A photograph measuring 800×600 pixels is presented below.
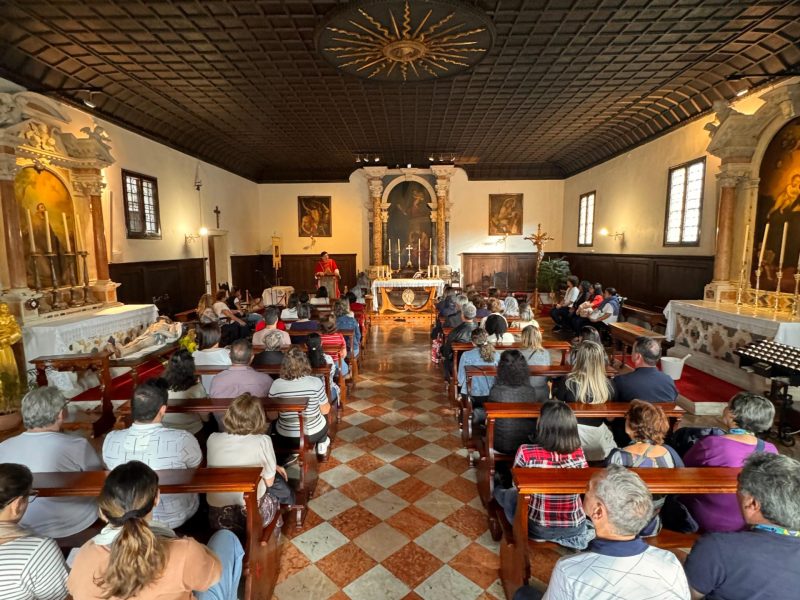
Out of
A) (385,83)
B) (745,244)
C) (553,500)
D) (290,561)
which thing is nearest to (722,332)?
A: (745,244)

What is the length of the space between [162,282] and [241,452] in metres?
8.59

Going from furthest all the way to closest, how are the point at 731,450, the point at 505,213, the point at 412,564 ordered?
the point at 505,213, the point at 412,564, the point at 731,450

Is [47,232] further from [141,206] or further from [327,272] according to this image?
[327,272]

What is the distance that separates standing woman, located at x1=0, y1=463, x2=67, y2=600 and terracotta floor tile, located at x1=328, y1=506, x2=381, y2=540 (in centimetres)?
191

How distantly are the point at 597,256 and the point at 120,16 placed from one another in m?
12.4

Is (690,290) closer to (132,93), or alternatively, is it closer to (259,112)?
(259,112)

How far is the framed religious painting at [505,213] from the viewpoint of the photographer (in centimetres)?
1608

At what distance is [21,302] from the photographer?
596 centimetres

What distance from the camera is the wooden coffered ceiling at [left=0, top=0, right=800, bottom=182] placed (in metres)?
5.70

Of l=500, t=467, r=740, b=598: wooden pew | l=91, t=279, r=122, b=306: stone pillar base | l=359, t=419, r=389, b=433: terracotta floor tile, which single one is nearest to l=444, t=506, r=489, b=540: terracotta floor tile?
l=500, t=467, r=740, b=598: wooden pew

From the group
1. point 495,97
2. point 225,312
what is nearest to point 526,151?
point 495,97

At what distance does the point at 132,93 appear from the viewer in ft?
27.2

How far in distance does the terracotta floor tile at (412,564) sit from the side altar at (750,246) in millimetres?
5263

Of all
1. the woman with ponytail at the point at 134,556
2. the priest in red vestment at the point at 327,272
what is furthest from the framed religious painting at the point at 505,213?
the woman with ponytail at the point at 134,556
